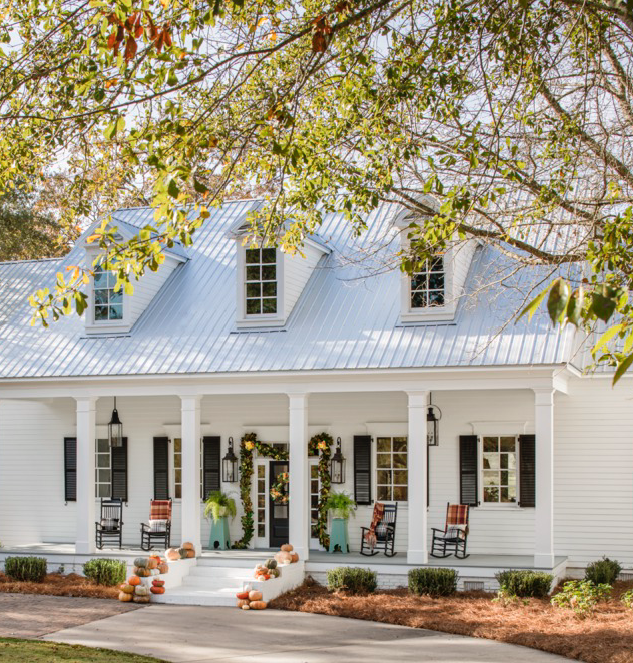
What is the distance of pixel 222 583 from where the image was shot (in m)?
16.6

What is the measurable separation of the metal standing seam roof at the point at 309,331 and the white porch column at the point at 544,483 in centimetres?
80

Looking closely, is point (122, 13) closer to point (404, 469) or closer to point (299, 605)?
point (299, 605)

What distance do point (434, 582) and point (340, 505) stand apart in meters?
3.68

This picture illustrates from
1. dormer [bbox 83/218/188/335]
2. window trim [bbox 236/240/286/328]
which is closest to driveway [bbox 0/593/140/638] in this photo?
dormer [bbox 83/218/188/335]

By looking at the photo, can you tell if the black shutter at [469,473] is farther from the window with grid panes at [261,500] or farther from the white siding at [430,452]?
the window with grid panes at [261,500]

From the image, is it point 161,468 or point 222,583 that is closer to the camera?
point 222,583

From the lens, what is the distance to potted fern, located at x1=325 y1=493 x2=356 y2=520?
1886 cm

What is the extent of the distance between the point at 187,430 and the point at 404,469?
4234mm

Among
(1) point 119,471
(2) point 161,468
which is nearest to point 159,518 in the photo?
(2) point 161,468

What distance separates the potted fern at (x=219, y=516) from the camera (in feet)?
63.4

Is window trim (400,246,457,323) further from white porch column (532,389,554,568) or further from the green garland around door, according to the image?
the green garland around door

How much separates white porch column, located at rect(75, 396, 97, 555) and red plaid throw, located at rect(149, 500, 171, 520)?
4.21 ft

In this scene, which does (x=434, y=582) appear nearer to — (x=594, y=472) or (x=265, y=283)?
(x=594, y=472)

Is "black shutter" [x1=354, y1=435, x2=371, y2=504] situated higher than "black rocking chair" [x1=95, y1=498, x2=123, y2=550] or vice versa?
"black shutter" [x1=354, y1=435, x2=371, y2=504]
